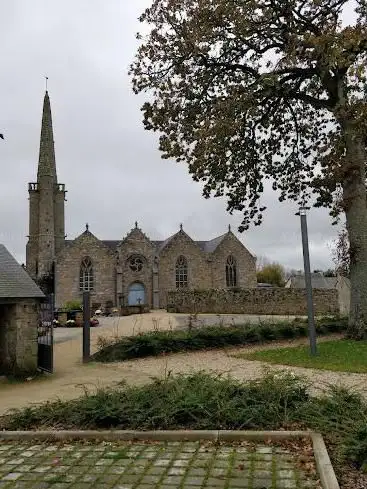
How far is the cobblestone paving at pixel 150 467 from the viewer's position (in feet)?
14.2

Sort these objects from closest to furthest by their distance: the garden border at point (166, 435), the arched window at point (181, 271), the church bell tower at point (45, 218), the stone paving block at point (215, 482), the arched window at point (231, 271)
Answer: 1. the stone paving block at point (215, 482)
2. the garden border at point (166, 435)
3. the arched window at point (181, 271)
4. the church bell tower at point (45, 218)
5. the arched window at point (231, 271)

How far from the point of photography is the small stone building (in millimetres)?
11711

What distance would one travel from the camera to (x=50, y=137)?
180 feet

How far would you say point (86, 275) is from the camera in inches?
1816

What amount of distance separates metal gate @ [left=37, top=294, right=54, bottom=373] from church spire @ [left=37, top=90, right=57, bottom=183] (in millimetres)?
40310

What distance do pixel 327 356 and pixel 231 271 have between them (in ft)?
120

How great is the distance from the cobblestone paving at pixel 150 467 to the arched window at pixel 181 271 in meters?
42.2

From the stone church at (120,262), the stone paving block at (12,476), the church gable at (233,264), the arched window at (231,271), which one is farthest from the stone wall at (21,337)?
the arched window at (231,271)

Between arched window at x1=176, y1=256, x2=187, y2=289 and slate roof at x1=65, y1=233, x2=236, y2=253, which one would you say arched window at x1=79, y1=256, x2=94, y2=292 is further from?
arched window at x1=176, y1=256, x2=187, y2=289

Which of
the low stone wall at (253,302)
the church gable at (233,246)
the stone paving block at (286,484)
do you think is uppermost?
the church gable at (233,246)

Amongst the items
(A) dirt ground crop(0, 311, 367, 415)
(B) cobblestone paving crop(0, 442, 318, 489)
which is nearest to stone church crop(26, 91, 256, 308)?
(A) dirt ground crop(0, 311, 367, 415)

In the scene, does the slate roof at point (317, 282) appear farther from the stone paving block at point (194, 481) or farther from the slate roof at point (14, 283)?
the stone paving block at point (194, 481)

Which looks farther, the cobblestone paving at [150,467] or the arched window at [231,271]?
the arched window at [231,271]

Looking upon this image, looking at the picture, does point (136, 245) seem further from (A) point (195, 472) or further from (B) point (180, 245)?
(A) point (195, 472)
